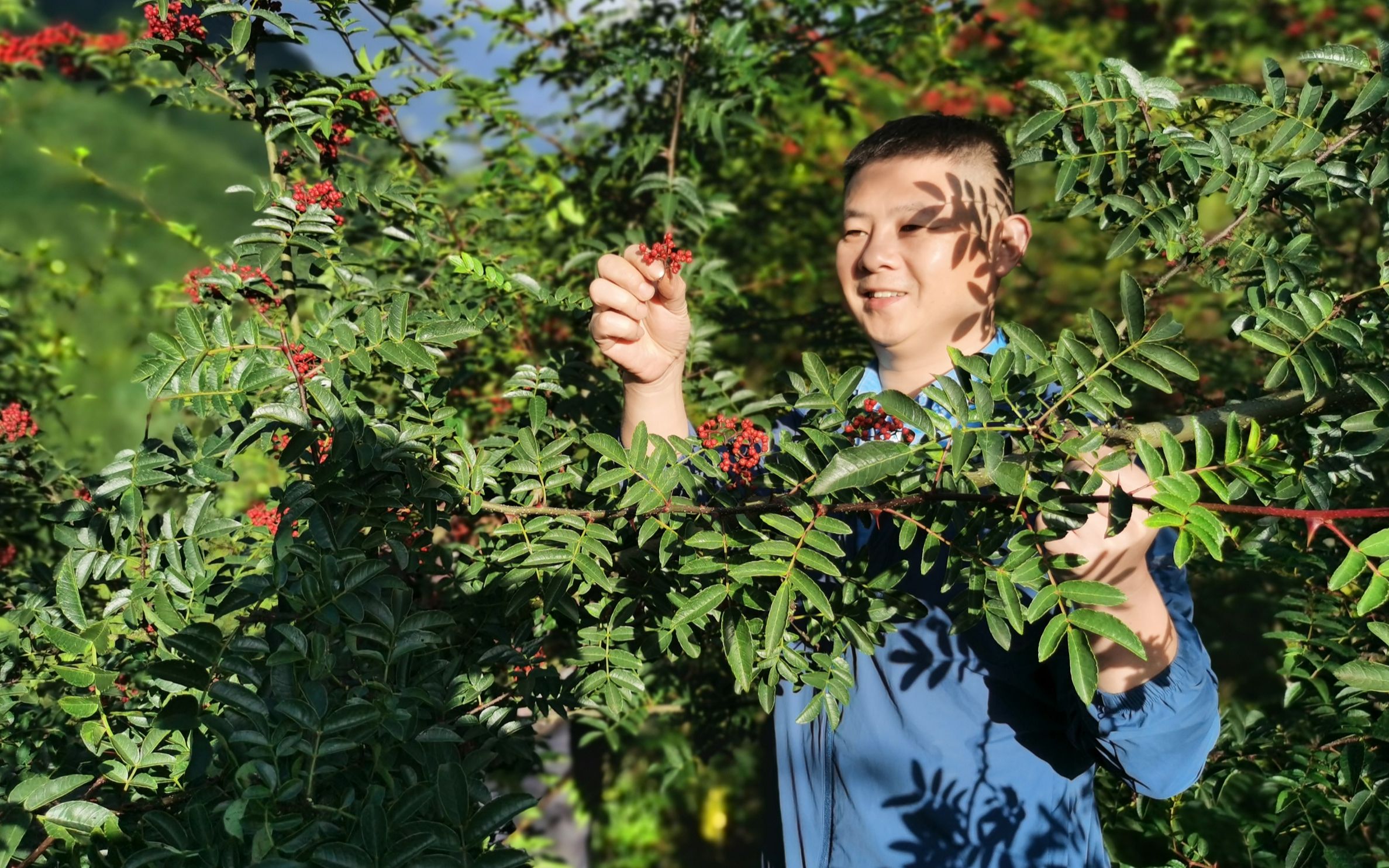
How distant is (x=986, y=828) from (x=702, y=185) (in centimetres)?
281

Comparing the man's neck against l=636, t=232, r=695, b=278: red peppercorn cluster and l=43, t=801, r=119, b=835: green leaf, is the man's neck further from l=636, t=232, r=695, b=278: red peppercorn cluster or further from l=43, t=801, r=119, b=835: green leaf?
l=43, t=801, r=119, b=835: green leaf

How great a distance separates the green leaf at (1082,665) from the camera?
40.4 inches

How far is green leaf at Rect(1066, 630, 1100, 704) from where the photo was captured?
103 centimetres

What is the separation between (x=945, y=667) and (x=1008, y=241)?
0.80 m

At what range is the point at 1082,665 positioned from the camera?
3.41 ft

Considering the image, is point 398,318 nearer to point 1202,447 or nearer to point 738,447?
point 738,447

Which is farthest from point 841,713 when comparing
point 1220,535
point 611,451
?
point 1220,535

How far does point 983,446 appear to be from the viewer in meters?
1.09

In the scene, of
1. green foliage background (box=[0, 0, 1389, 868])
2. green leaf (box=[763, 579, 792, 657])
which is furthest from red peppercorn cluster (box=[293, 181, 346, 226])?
green leaf (box=[763, 579, 792, 657])

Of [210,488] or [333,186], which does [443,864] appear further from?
[333,186]

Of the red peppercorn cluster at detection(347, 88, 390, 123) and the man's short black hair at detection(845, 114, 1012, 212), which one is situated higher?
the red peppercorn cluster at detection(347, 88, 390, 123)

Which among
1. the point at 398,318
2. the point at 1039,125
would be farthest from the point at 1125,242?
the point at 398,318

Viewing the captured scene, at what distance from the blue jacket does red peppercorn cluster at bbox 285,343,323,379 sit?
73 centimetres

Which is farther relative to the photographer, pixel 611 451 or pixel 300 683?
pixel 611 451
